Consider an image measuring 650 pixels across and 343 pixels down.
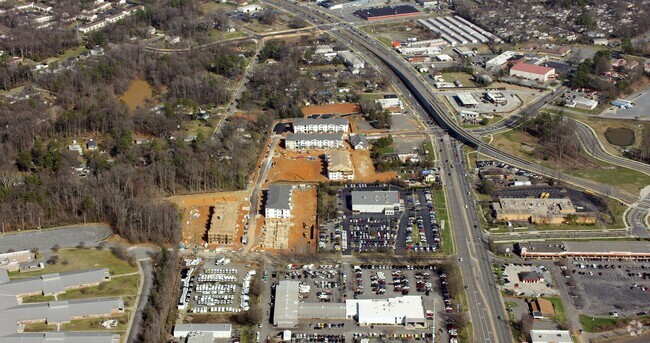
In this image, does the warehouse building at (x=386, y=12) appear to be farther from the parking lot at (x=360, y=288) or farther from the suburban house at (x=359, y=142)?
the parking lot at (x=360, y=288)

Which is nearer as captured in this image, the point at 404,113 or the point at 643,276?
the point at 643,276

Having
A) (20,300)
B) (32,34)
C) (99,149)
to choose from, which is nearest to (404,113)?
(99,149)

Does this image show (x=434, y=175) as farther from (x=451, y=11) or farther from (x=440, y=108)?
(x=451, y=11)

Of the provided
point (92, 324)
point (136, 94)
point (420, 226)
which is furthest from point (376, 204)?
point (136, 94)

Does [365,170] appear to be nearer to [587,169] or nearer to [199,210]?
[199,210]

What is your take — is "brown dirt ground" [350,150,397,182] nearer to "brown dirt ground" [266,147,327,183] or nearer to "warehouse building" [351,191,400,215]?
"brown dirt ground" [266,147,327,183]

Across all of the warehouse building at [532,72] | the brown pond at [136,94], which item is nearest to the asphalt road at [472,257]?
the warehouse building at [532,72]
